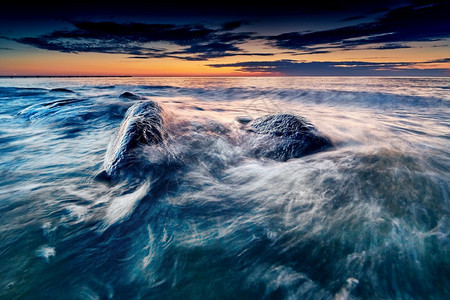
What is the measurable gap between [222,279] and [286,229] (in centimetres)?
100

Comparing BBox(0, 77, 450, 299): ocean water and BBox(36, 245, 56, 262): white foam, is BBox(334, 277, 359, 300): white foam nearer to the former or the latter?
BBox(0, 77, 450, 299): ocean water

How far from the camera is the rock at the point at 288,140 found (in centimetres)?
486

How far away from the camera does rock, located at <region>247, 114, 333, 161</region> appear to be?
15.9 feet

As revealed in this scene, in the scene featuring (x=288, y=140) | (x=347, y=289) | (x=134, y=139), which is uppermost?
(x=134, y=139)

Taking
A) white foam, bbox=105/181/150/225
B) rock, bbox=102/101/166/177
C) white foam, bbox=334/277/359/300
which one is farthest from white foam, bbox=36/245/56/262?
white foam, bbox=334/277/359/300

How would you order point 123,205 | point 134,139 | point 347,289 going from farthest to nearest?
point 134,139 < point 123,205 < point 347,289

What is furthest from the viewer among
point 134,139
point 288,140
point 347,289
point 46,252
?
point 288,140

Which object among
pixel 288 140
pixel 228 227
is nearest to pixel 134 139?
pixel 228 227

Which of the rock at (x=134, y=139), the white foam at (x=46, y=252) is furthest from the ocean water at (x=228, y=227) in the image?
the rock at (x=134, y=139)

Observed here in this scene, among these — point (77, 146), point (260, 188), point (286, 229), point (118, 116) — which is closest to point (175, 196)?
point (260, 188)

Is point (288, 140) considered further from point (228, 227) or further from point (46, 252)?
point (46, 252)

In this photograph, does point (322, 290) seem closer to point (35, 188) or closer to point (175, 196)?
point (175, 196)

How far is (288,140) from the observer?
508cm

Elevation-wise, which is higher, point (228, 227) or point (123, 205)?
point (123, 205)
